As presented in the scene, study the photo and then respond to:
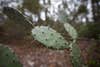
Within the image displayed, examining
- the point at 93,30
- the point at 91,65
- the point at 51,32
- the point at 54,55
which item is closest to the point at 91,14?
the point at 93,30

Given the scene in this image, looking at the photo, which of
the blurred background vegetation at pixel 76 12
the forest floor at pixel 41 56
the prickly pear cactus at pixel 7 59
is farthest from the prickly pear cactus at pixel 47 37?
the blurred background vegetation at pixel 76 12

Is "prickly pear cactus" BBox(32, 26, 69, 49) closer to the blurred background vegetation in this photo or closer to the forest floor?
the forest floor

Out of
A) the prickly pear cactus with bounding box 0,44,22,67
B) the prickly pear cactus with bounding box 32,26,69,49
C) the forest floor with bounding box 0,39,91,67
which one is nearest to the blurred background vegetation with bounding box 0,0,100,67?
the forest floor with bounding box 0,39,91,67

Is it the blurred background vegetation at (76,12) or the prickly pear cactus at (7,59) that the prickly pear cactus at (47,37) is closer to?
the prickly pear cactus at (7,59)

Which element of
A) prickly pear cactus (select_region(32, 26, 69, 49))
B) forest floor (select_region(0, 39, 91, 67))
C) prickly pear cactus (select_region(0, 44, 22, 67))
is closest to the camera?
prickly pear cactus (select_region(0, 44, 22, 67))

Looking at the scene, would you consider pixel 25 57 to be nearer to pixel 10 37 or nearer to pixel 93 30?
pixel 10 37

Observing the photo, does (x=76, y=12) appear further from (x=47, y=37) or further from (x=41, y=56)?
(x=47, y=37)
